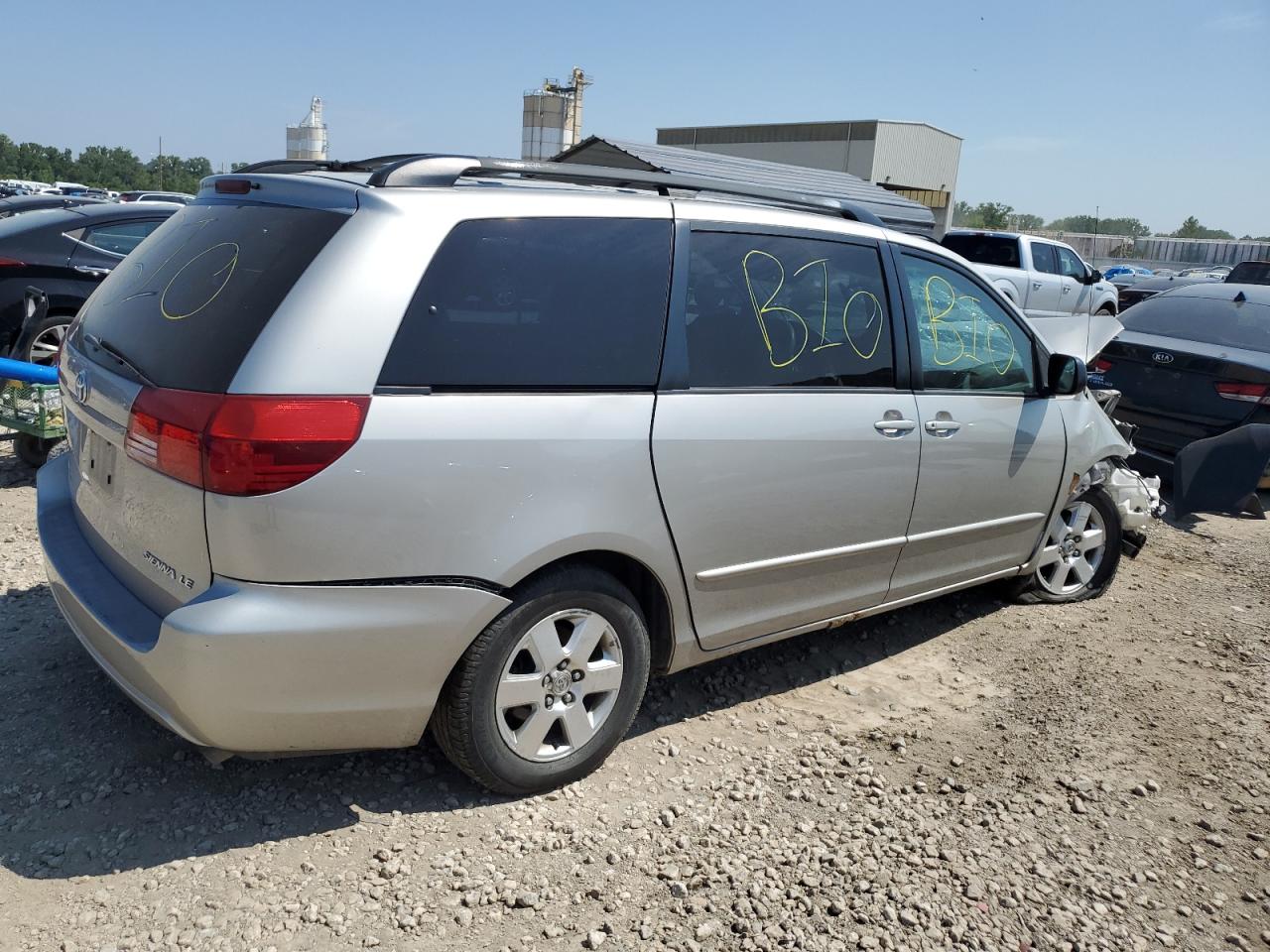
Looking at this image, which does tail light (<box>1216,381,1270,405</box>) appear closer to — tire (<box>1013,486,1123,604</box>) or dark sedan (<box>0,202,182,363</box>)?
tire (<box>1013,486,1123,604</box>)

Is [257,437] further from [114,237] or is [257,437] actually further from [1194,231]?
[1194,231]

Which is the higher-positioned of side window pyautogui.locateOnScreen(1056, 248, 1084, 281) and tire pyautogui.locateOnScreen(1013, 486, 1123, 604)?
side window pyautogui.locateOnScreen(1056, 248, 1084, 281)

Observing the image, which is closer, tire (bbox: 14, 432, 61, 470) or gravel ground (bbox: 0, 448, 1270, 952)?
gravel ground (bbox: 0, 448, 1270, 952)

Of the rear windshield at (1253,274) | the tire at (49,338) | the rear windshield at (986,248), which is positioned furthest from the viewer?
the rear windshield at (1253,274)

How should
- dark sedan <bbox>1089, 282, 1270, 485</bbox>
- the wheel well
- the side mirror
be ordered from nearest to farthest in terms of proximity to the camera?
the wheel well, the side mirror, dark sedan <bbox>1089, 282, 1270, 485</bbox>

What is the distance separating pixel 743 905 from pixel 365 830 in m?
1.12

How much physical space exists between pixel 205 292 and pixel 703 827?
7.08 ft

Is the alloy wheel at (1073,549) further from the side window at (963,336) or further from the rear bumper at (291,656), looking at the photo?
the rear bumper at (291,656)

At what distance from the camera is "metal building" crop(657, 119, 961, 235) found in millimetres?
42906

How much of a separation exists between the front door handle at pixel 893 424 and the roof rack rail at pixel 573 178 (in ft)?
2.70

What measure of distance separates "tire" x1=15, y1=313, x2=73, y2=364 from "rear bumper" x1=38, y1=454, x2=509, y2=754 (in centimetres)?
496

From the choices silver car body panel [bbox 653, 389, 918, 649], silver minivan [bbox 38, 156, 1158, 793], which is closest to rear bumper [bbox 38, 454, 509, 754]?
silver minivan [bbox 38, 156, 1158, 793]

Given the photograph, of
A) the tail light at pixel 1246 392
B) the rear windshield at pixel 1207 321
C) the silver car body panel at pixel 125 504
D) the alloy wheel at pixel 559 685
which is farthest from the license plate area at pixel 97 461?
the rear windshield at pixel 1207 321

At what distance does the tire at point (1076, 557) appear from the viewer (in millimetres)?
5152
